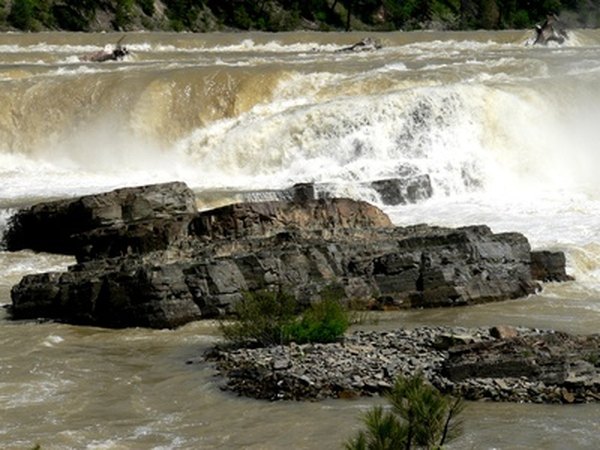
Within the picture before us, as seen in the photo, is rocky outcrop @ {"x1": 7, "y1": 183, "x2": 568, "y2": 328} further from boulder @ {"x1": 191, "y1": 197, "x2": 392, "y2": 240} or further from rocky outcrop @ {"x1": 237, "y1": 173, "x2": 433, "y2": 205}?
rocky outcrop @ {"x1": 237, "y1": 173, "x2": 433, "y2": 205}

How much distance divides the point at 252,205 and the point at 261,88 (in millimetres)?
14895

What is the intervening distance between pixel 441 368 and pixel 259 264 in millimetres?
5110

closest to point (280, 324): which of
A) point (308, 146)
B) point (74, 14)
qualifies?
point (308, 146)

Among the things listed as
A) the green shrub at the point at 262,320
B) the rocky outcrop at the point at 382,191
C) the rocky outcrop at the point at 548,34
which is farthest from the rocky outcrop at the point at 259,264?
the rocky outcrop at the point at 548,34

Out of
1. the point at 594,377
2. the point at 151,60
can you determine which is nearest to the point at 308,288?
the point at 594,377

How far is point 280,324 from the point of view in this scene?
1554 centimetres

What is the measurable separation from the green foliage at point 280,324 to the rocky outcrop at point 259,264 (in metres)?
2.00

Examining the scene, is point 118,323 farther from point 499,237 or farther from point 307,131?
point 307,131

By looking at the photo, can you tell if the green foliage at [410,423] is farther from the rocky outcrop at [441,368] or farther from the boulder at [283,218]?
the boulder at [283,218]

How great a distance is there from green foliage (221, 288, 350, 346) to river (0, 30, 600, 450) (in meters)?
0.67

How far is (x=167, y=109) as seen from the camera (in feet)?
115

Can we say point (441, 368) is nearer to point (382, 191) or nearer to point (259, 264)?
point (259, 264)

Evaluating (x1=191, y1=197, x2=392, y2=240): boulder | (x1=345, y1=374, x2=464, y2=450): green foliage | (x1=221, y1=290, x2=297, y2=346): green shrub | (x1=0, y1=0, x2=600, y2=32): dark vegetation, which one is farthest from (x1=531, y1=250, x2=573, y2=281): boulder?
(x1=0, y1=0, x2=600, y2=32): dark vegetation

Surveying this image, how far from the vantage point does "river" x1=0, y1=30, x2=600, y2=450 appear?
56.6 ft
